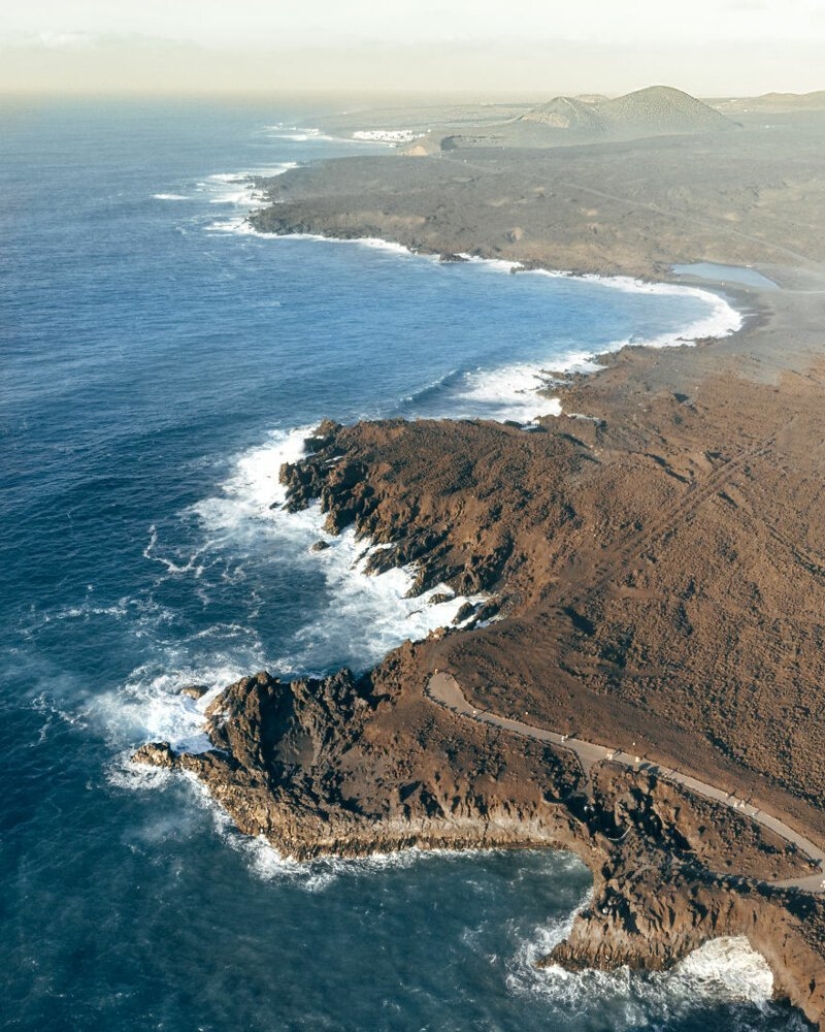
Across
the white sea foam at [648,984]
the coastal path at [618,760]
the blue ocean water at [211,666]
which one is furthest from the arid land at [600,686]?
the blue ocean water at [211,666]

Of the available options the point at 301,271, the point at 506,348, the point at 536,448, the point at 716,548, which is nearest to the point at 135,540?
the point at 536,448

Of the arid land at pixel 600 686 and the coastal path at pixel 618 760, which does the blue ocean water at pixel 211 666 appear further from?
the coastal path at pixel 618 760

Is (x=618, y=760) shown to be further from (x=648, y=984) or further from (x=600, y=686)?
(x=648, y=984)

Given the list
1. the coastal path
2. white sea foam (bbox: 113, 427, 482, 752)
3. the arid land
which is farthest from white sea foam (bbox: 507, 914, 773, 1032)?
white sea foam (bbox: 113, 427, 482, 752)

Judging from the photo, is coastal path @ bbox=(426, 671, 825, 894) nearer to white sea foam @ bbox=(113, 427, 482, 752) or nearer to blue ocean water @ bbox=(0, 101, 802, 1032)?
blue ocean water @ bbox=(0, 101, 802, 1032)

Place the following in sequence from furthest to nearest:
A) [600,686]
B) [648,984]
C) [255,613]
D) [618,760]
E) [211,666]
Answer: [255,613], [211,666], [600,686], [618,760], [648,984]

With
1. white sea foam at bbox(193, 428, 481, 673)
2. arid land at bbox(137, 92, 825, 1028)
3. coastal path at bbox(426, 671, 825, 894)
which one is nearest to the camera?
coastal path at bbox(426, 671, 825, 894)

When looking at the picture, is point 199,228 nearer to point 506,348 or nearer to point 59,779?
point 506,348

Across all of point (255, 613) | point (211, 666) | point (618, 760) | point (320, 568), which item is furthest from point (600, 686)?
point (211, 666)
